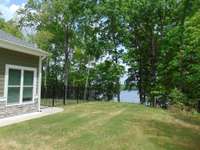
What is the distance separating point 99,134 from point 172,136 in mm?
2259

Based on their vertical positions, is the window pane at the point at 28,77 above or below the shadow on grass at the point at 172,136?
above

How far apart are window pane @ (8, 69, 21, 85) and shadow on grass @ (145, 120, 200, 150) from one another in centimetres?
534

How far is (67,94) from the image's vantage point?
24.5m

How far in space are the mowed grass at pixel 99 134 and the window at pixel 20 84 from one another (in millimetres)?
1763

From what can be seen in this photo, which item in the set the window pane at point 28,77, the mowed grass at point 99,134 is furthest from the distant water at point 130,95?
the mowed grass at point 99,134

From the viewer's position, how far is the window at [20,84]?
1273cm

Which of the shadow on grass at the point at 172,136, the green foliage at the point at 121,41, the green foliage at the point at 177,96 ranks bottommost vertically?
the shadow on grass at the point at 172,136

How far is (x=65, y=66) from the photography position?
34.7m

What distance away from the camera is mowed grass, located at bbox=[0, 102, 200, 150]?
833 centimetres

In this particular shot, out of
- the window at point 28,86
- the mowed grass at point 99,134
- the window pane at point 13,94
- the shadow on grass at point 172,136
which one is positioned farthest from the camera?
the window at point 28,86

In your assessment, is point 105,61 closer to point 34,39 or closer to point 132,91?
point 132,91

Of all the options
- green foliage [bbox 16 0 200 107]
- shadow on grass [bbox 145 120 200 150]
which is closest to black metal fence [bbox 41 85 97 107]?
green foliage [bbox 16 0 200 107]

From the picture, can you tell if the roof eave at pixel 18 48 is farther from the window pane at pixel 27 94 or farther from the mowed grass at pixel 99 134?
the mowed grass at pixel 99 134

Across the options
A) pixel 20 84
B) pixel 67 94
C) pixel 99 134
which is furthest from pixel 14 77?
pixel 67 94
